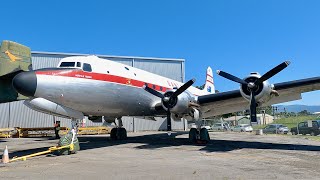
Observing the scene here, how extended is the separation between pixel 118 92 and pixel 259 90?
21.5ft

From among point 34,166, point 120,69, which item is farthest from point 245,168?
point 120,69

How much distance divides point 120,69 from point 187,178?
922 cm

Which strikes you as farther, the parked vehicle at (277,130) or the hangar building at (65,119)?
the parked vehicle at (277,130)

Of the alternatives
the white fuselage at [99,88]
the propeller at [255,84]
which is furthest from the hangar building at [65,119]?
the propeller at [255,84]

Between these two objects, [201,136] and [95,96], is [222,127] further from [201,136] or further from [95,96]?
[95,96]

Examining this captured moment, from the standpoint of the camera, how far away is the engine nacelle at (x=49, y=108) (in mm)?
10837

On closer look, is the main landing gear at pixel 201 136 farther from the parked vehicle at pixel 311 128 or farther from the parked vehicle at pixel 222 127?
the parked vehicle at pixel 222 127

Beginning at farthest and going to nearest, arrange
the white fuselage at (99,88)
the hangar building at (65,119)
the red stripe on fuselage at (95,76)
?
1. the hangar building at (65,119)
2. the red stripe on fuselage at (95,76)
3. the white fuselage at (99,88)

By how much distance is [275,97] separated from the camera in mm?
15055

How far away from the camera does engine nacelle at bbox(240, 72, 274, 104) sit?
12.9 metres

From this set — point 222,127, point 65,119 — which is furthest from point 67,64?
point 222,127

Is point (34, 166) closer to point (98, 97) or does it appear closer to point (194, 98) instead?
point (98, 97)

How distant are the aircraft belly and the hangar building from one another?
1893 centimetres

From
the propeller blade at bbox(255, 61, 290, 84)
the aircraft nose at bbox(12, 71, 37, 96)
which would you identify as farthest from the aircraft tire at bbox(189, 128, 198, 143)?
the aircraft nose at bbox(12, 71, 37, 96)
